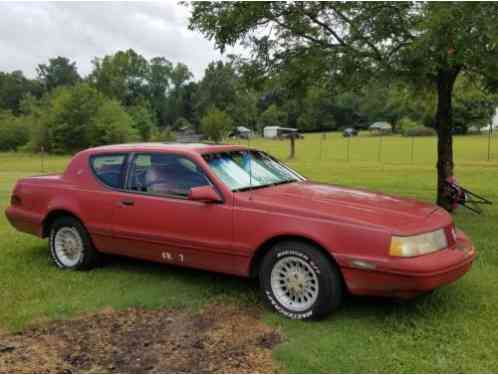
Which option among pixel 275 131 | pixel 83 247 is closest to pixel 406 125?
→ pixel 275 131

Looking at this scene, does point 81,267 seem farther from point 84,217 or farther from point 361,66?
point 361,66

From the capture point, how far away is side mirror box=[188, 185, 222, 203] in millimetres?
4621

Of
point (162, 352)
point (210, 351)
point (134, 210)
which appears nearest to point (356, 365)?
point (210, 351)

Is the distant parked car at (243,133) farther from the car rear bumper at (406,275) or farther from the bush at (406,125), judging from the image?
the bush at (406,125)

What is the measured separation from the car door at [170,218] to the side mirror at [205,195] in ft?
0.19

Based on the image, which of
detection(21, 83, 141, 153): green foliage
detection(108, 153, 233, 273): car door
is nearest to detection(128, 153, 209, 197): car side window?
detection(108, 153, 233, 273): car door

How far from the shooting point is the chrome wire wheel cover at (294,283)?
4.24 metres

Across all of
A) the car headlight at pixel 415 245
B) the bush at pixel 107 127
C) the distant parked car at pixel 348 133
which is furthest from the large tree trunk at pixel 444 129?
the distant parked car at pixel 348 133

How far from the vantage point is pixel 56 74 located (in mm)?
114875

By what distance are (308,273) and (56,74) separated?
12241cm

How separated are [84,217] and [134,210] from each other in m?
0.76

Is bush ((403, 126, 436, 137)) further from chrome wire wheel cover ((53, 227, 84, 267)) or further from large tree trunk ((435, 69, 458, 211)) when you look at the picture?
chrome wire wheel cover ((53, 227, 84, 267))

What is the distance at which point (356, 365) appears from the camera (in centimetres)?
352

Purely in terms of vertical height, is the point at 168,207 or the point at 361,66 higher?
the point at 361,66
